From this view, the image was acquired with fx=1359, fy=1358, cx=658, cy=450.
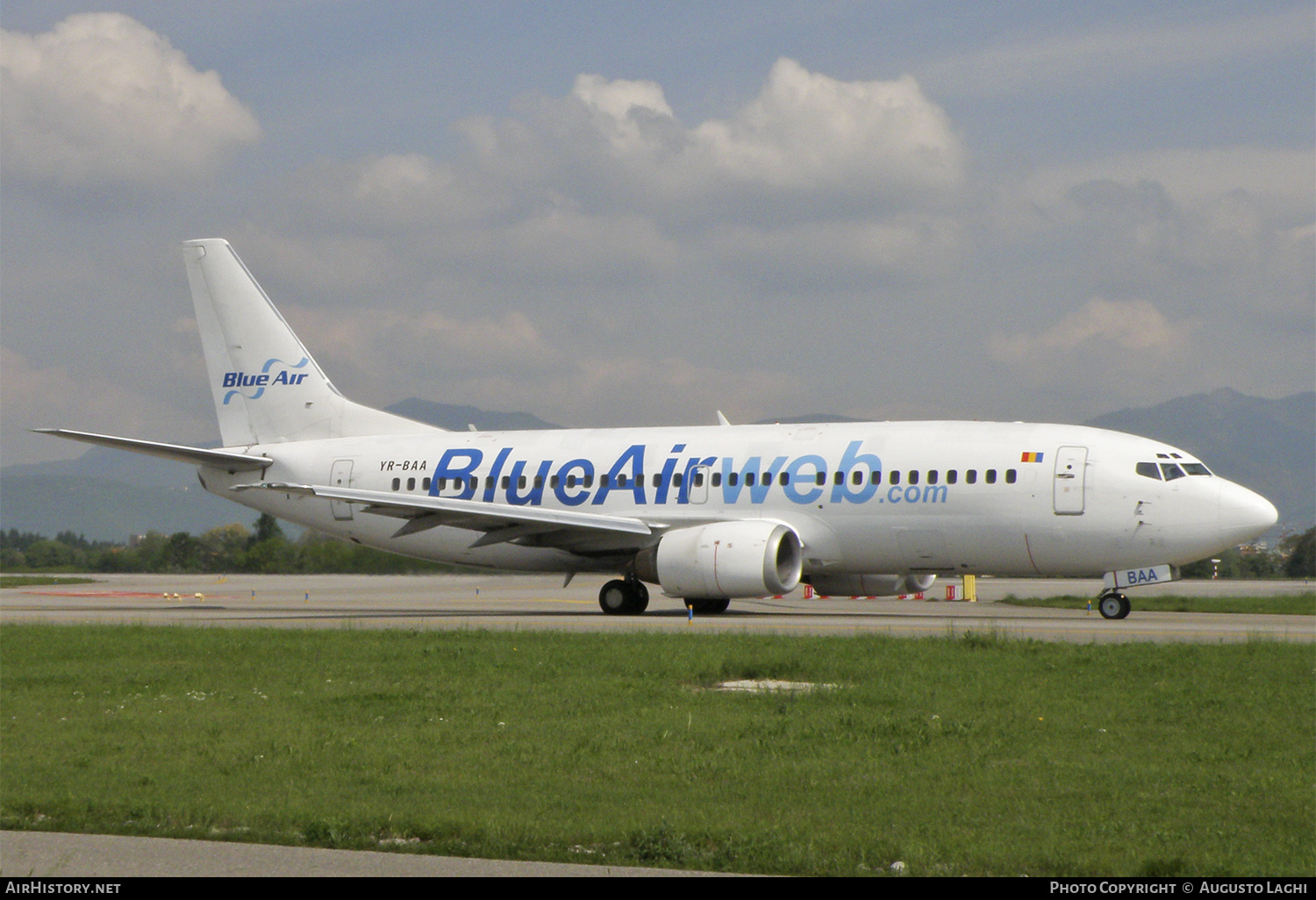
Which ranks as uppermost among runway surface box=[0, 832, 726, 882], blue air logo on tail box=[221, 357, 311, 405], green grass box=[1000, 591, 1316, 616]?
blue air logo on tail box=[221, 357, 311, 405]

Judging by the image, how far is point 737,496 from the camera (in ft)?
92.4

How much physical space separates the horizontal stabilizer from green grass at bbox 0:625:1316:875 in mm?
11509

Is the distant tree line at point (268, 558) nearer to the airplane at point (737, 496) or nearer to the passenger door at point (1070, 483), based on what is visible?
the airplane at point (737, 496)

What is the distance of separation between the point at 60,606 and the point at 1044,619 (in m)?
23.2

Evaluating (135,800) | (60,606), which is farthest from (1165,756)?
(60,606)

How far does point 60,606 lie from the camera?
33.2 meters

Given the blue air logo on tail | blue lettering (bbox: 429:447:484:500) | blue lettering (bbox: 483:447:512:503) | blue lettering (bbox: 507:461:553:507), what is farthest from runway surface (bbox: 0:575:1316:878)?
the blue air logo on tail

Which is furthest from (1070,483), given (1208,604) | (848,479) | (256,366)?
(256,366)

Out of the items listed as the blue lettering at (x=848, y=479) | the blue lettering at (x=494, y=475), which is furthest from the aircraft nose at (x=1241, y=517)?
the blue lettering at (x=494, y=475)

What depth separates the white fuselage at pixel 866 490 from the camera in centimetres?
2523

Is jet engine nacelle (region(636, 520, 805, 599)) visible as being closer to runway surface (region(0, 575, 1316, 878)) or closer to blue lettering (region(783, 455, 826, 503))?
runway surface (region(0, 575, 1316, 878))

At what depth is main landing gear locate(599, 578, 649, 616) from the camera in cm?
2900

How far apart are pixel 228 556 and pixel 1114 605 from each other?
186 feet

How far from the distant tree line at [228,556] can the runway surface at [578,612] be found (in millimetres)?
4107
